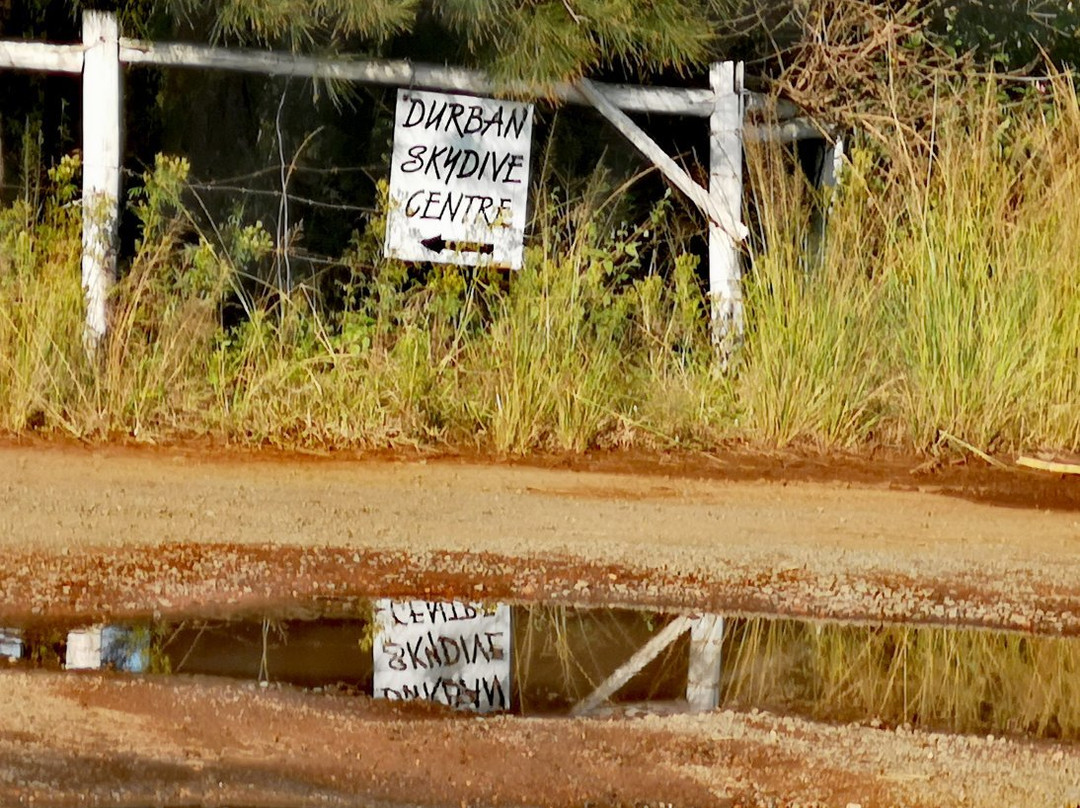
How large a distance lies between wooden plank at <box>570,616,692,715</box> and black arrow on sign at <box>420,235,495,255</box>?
3650 millimetres

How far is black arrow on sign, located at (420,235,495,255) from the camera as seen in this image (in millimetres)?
8531

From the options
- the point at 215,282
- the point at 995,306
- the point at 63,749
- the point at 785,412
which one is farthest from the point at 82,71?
the point at 63,749

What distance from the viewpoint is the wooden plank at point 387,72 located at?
26.8 ft

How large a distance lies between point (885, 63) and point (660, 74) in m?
1.12

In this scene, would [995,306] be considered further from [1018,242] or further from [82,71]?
[82,71]

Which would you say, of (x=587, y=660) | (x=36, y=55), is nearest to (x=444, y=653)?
(x=587, y=660)

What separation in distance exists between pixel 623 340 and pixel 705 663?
3991mm

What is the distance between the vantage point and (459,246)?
28.0ft

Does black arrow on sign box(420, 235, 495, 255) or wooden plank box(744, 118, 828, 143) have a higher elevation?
wooden plank box(744, 118, 828, 143)

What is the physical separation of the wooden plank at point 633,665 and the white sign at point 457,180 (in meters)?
3.67

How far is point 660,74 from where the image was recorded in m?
9.22

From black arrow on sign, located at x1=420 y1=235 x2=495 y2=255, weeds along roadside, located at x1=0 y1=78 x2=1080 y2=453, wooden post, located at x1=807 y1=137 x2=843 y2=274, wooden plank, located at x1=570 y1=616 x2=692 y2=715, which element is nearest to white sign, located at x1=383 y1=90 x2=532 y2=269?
black arrow on sign, located at x1=420 y1=235 x2=495 y2=255

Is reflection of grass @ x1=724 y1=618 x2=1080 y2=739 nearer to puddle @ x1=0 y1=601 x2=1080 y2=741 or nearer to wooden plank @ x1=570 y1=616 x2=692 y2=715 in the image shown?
puddle @ x1=0 y1=601 x2=1080 y2=741

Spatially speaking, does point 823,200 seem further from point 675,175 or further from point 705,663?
point 705,663
